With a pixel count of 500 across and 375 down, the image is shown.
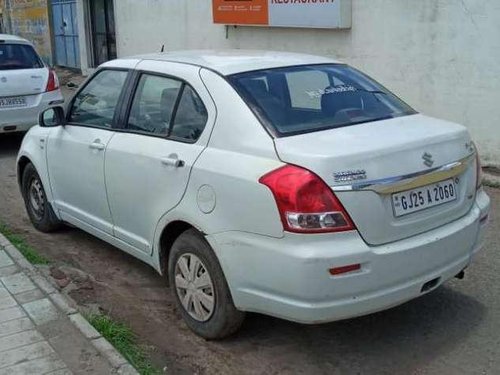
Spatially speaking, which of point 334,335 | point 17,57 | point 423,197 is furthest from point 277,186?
point 17,57

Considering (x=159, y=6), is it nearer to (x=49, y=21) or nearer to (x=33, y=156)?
(x=49, y=21)

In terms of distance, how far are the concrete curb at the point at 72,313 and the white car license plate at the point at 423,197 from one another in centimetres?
158

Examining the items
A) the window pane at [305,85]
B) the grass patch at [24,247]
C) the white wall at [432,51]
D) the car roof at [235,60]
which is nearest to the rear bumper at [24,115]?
the grass patch at [24,247]

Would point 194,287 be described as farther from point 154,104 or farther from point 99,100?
point 99,100

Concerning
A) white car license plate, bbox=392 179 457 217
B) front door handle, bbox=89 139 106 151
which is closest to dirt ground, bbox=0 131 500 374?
white car license plate, bbox=392 179 457 217

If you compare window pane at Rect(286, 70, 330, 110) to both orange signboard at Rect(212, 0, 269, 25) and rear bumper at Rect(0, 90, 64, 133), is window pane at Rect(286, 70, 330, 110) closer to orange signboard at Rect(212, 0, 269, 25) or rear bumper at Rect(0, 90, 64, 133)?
rear bumper at Rect(0, 90, 64, 133)

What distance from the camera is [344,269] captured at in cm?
305

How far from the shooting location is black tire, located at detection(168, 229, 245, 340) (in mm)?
3473

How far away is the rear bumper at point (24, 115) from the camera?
895cm

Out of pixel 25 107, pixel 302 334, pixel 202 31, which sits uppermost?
pixel 202 31

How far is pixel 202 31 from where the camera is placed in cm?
1224

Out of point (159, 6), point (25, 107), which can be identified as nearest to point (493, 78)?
point (25, 107)

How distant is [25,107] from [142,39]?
5.82 meters

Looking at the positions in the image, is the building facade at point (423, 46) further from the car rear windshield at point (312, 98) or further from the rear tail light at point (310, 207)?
the rear tail light at point (310, 207)
